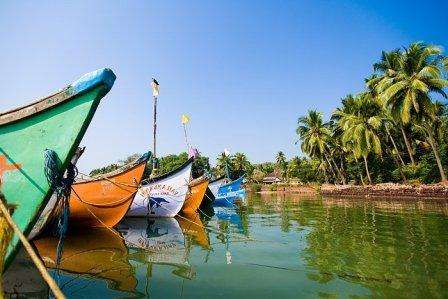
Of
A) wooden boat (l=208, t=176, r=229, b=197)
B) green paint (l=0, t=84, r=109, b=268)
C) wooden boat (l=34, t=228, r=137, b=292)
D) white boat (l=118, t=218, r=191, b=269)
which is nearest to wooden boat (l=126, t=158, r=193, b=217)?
white boat (l=118, t=218, r=191, b=269)

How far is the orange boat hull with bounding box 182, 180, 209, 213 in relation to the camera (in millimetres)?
16391

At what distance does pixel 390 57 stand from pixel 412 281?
31.2 m

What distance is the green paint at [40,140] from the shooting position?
4465 millimetres

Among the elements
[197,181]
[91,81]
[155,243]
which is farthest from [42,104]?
[197,181]

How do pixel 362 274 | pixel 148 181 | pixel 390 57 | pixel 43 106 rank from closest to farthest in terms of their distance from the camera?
pixel 43 106
pixel 362 274
pixel 148 181
pixel 390 57

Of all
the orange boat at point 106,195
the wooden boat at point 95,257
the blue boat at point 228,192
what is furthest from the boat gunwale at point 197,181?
the blue boat at point 228,192

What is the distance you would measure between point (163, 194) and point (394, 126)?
2874cm

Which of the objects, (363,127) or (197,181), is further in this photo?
(363,127)

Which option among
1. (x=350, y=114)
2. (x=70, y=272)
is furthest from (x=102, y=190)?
(x=350, y=114)

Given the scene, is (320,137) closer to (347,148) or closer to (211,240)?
(347,148)

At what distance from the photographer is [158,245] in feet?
27.3

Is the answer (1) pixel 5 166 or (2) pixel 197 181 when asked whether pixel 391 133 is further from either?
(1) pixel 5 166

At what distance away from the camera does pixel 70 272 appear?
5.71m

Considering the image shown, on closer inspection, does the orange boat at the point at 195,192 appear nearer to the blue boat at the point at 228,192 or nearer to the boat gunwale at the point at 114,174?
the boat gunwale at the point at 114,174
